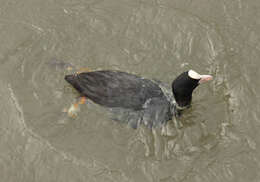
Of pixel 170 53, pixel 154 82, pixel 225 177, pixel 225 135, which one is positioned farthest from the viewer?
pixel 170 53

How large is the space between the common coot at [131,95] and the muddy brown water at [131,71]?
205mm

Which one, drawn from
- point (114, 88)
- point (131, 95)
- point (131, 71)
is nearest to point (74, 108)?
point (114, 88)

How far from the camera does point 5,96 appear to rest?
18.6 feet

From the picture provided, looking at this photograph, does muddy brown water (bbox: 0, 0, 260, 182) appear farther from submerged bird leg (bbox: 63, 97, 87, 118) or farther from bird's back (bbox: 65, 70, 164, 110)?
bird's back (bbox: 65, 70, 164, 110)

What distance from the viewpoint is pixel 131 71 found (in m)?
6.14

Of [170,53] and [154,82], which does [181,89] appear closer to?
[154,82]

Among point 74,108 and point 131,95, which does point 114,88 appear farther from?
point 74,108

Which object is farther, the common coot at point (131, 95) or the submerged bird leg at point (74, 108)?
the submerged bird leg at point (74, 108)

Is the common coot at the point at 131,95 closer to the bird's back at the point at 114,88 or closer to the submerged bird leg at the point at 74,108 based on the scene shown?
the bird's back at the point at 114,88

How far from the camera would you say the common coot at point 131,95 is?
5.31 metres

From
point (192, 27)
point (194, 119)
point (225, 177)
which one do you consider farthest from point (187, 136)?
point (192, 27)

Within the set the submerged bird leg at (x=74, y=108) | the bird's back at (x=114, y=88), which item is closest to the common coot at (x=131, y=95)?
the bird's back at (x=114, y=88)


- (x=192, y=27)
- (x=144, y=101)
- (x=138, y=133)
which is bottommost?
(x=138, y=133)

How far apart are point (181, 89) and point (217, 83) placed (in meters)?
0.96
